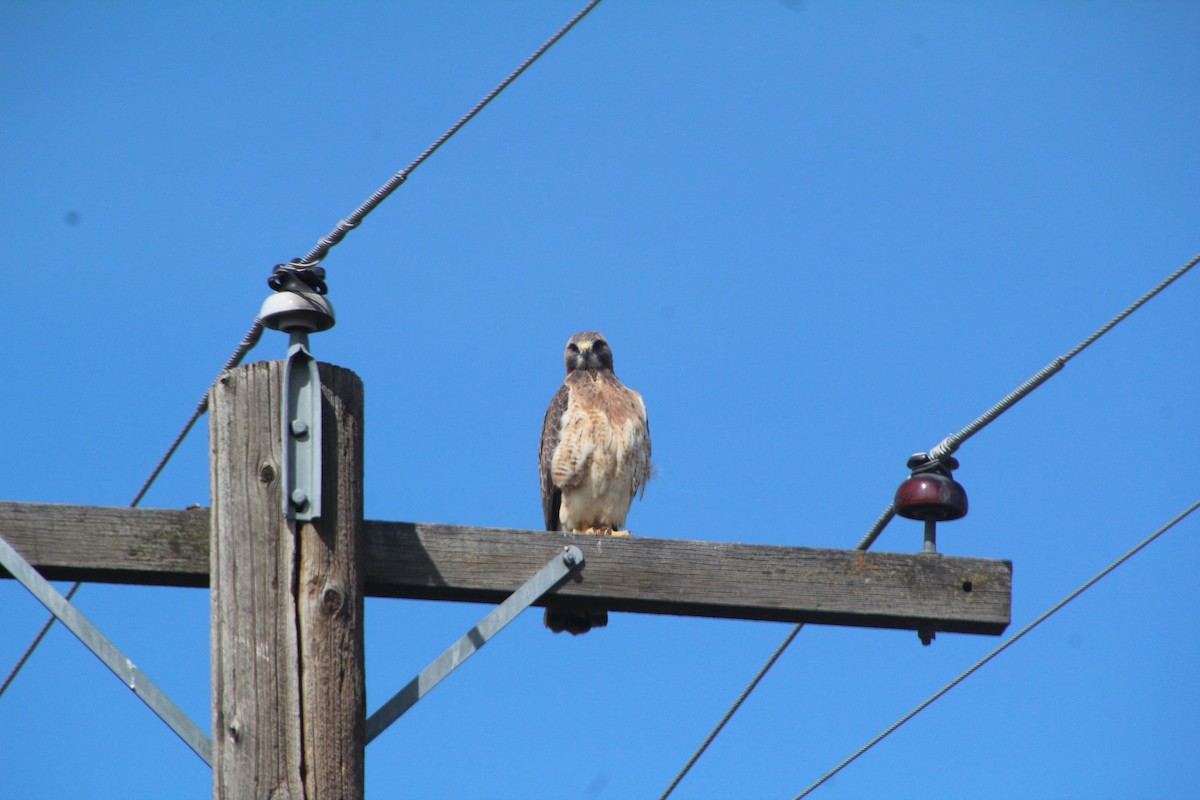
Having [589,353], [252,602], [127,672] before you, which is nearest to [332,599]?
[252,602]

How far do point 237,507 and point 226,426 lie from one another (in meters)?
0.19

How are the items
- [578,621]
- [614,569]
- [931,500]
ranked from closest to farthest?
[614,569] < [931,500] < [578,621]

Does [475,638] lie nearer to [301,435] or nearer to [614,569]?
[614,569]

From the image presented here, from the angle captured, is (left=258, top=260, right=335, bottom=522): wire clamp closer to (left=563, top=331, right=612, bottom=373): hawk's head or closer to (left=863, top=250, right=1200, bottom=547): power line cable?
(left=863, top=250, right=1200, bottom=547): power line cable

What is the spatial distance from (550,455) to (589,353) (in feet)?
2.97

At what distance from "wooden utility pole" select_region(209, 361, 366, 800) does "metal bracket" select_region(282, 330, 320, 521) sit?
0.10ft

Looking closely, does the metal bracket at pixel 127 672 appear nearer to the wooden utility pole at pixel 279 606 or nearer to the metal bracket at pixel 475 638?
the wooden utility pole at pixel 279 606

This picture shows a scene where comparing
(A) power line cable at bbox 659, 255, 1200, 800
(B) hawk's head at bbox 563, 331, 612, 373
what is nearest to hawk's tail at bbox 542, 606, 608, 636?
(A) power line cable at bbox 659, 255, 1200, 800

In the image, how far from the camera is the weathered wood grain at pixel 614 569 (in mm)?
3203

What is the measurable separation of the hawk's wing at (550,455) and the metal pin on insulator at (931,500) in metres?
3.07

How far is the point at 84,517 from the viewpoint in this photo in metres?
3.22

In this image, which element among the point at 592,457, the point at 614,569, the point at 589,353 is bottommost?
the point at 614,569

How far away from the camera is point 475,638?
315 centimetres

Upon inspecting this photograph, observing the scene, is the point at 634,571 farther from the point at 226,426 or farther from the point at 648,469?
the point at 648,469
